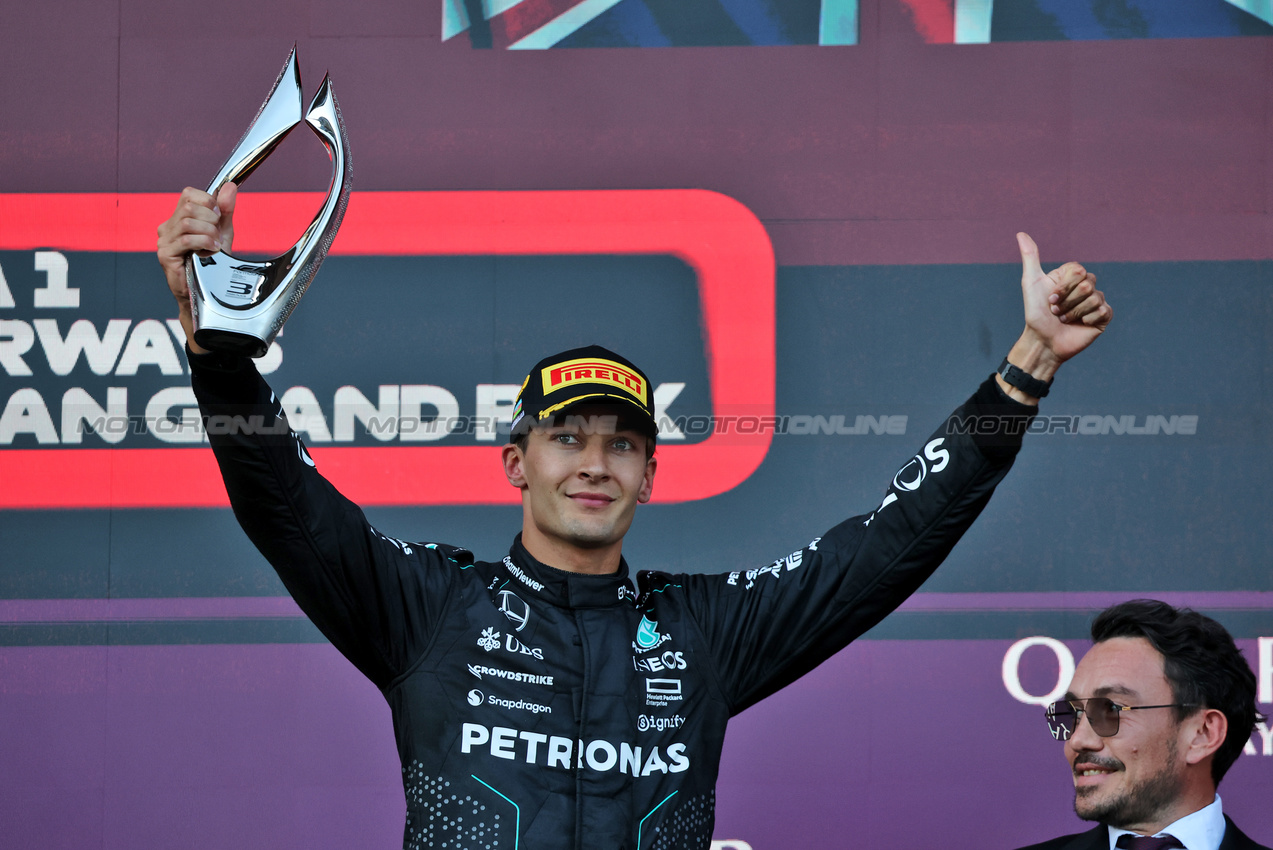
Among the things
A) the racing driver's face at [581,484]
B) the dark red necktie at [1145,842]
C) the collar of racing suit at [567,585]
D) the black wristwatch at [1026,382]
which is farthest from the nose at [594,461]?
the dark red necktie at [1145,842]

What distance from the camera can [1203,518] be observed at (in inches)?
82.4

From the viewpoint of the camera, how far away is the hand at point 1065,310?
1276mm

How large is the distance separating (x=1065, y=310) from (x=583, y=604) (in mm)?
668

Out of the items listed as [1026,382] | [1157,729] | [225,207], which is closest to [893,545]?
[1026,382]

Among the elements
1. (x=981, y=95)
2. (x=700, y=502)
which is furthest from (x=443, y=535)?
(x=981, y=95)

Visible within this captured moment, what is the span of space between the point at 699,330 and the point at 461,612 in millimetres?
927

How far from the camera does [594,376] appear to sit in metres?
1.40

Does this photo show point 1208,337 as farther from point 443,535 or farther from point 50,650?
point 50,650

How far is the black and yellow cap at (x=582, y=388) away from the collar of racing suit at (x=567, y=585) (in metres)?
0.18

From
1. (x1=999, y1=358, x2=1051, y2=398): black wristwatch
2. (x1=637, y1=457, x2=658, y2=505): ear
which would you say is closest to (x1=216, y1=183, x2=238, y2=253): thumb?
(x1=637, y1=457, x2=658, y2=505): ear

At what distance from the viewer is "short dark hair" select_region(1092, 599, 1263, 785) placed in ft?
5.00

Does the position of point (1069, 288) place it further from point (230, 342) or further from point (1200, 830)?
point (230, 342)

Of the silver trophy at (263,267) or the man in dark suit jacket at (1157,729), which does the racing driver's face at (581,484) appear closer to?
the silver trophy at (263,267)

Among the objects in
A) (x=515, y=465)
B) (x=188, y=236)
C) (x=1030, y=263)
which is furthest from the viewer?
(x=515, y=465)
